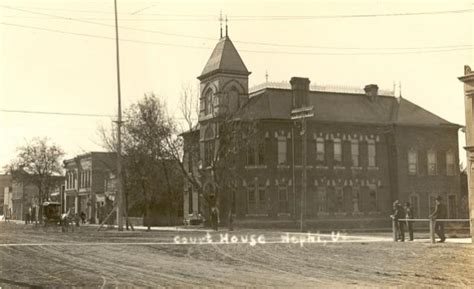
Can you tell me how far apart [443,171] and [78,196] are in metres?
45.1

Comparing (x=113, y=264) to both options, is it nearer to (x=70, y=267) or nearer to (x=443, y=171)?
(x=70, y=267)

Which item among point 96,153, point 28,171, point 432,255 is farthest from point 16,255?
point 96,153

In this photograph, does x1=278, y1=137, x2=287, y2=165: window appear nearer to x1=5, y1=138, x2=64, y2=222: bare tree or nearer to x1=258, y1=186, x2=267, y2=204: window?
x1=258, y1=186, x2=267, y2=204: window

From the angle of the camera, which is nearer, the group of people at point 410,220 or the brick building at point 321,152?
the group of people at point 410,220

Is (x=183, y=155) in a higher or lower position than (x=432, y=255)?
higher

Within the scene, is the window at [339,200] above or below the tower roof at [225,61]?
below

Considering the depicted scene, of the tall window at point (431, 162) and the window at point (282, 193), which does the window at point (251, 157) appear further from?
the tall window at point (431, 162)

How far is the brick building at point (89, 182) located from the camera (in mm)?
69688

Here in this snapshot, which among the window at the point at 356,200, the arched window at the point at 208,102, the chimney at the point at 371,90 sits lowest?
the window at the point at 356,200

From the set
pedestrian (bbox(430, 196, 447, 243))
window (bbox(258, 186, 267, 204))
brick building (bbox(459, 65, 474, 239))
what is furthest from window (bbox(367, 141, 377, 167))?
brick building (bbox(459, 65, 474, 239))

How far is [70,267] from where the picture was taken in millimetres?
16375

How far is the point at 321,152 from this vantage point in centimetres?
4666

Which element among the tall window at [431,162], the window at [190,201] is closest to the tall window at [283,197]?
the window at [190,201]

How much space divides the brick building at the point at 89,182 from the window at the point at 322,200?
91.3 feet
